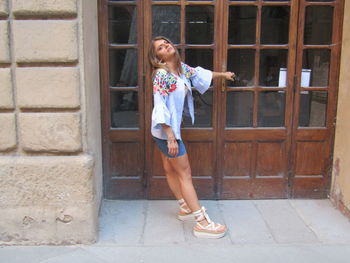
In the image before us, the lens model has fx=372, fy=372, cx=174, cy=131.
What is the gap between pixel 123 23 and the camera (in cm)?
380

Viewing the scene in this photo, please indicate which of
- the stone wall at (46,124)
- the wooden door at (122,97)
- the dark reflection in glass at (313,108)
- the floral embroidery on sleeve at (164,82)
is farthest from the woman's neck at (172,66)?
the dark reflection in glass at (313,108)

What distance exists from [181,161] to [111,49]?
1413 mm

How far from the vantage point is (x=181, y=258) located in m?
3.04

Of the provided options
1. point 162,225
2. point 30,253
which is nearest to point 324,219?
point 162,225

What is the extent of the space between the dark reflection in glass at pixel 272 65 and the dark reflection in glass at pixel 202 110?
0.58m

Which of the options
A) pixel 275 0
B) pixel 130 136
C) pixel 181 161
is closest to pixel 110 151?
pixel 130 136

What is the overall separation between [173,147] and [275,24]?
1743mm

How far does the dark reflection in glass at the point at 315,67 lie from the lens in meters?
3.91

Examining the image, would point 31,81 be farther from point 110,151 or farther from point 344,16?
point 344,16

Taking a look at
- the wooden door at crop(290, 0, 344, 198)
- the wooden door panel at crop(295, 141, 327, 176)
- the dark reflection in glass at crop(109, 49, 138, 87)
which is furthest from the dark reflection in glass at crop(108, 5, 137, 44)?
the wooden door panel at crop(295, 141, 327, 176)

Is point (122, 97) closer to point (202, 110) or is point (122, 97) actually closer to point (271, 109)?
point (202, 110)

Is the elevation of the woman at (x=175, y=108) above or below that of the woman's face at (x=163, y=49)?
below

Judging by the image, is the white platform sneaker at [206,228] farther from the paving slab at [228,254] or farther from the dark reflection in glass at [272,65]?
the dark reflection in glass at [272,65]

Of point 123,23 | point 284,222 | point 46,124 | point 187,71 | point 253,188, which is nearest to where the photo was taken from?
point 46,124
